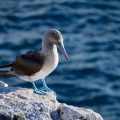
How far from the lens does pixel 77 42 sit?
25156mm

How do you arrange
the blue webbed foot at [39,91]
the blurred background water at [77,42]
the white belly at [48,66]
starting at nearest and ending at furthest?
1. the blue webbed foot at [39,91]
2. the white belly at [48,66]
3. the blurred background water at [77,42]

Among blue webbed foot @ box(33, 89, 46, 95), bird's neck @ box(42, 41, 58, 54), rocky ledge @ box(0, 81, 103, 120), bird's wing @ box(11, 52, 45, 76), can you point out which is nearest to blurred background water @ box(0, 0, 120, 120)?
bird's wing @ box(11, 52, 45, 76)

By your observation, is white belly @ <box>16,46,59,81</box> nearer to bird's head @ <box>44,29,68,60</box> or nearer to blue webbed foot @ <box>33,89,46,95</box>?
bird's head @ <box>44,29,68,60</box>

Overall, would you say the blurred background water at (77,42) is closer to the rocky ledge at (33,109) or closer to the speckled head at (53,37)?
the speckled head at (53,37)

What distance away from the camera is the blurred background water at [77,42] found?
2164cm

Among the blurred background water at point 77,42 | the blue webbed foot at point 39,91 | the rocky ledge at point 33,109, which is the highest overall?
the rocky ledge at point 33,109

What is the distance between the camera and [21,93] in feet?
32.0

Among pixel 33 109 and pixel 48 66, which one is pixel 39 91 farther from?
pixel 33 109

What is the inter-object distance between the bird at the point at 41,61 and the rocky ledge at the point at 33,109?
893 mm

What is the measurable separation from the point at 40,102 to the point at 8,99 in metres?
0.47

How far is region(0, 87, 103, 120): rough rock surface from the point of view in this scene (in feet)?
29.4

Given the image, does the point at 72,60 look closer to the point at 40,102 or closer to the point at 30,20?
the point at 30,20

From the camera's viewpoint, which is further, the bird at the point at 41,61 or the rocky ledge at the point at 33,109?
the bird at the point at 41,61

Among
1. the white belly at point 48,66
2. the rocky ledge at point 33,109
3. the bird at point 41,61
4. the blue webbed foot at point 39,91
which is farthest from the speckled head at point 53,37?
the rocky ledge at point 33,109
